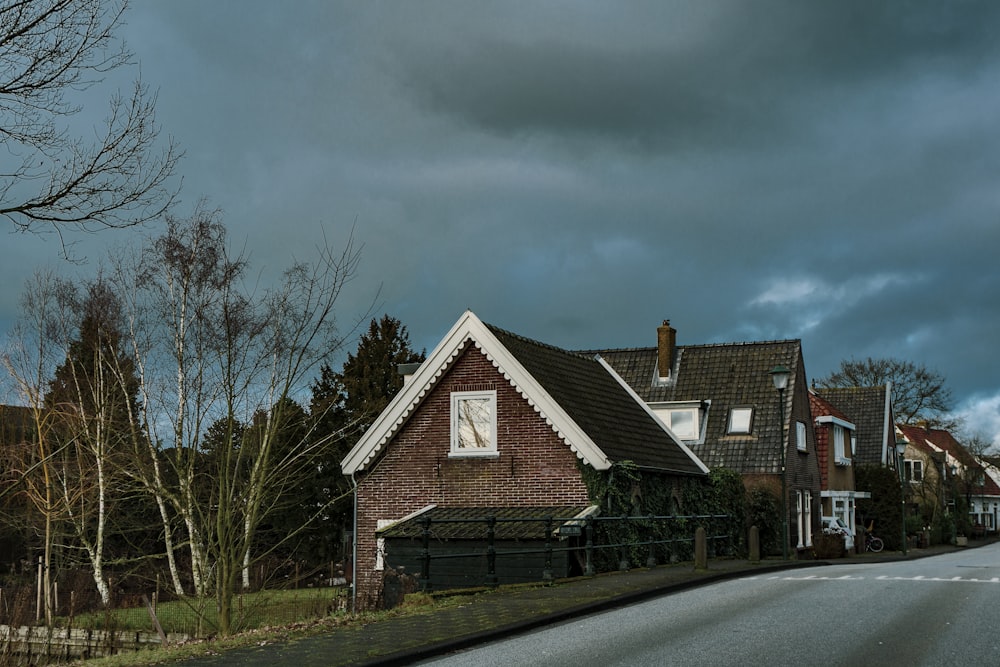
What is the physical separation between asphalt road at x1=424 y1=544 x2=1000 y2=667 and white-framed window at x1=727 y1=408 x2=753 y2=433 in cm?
2116

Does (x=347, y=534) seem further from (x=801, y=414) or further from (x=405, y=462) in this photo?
(x=801, y=414)

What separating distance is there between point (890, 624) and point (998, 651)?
84.0 inches

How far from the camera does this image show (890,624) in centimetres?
1274

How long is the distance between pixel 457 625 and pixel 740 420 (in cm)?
2861

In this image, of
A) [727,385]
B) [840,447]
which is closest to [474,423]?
[727,385]

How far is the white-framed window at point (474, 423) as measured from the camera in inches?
1102

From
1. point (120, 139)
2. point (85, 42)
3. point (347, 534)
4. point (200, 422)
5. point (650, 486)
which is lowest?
point (347, 534)

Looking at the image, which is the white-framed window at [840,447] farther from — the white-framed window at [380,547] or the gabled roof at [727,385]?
the white-framed window at [380,547]

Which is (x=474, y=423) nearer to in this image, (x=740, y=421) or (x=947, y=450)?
(x=740, y=421)

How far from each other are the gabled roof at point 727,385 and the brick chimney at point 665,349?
0.29 meters

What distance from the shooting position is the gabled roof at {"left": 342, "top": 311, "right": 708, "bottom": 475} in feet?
88.0

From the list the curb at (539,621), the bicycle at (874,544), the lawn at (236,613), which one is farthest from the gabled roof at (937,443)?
the curb at (539,621)

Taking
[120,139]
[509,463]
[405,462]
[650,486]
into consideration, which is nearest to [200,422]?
[405,462]

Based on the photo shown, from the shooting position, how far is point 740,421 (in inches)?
1554
